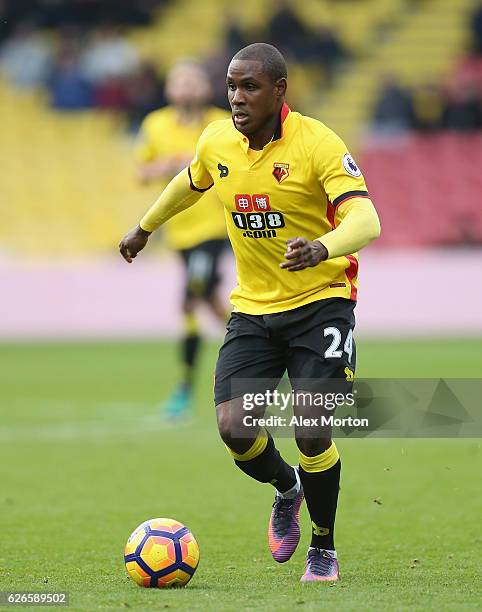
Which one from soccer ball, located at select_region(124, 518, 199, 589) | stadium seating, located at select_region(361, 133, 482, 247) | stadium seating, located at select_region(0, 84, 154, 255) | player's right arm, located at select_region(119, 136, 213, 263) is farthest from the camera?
stadium seating, located at select_region(0, 84, 154, 255)

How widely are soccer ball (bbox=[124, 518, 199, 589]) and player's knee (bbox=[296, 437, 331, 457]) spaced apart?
1.98ft

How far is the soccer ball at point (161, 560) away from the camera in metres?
5.13

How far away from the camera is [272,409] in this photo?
5930mm

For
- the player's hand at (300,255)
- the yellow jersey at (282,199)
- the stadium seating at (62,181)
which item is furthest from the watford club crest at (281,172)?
the stadium seating at (62,181)

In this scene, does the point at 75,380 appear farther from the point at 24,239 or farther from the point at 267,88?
the point at 267,88

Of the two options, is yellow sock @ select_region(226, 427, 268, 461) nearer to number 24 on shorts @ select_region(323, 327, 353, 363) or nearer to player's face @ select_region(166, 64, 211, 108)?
number 24 on shorts @ select_region(323, 327, 353, 363)

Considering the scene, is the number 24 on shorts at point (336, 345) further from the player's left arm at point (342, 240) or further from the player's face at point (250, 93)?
the player's face at point (250, 93)

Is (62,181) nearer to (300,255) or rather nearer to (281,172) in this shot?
(281,172)

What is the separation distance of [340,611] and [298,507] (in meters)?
1.35

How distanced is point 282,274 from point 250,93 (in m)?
0.80

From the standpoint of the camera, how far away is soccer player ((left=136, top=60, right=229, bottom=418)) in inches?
445

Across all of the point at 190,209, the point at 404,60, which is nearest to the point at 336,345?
the point at 190,209

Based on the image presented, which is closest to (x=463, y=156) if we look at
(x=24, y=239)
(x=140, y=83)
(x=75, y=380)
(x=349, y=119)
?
(x=349, y=119)

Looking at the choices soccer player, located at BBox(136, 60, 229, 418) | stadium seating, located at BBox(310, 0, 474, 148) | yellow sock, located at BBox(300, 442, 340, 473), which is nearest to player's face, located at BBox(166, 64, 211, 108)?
soccer player, located at BBox(136, 60, 229, 418)
